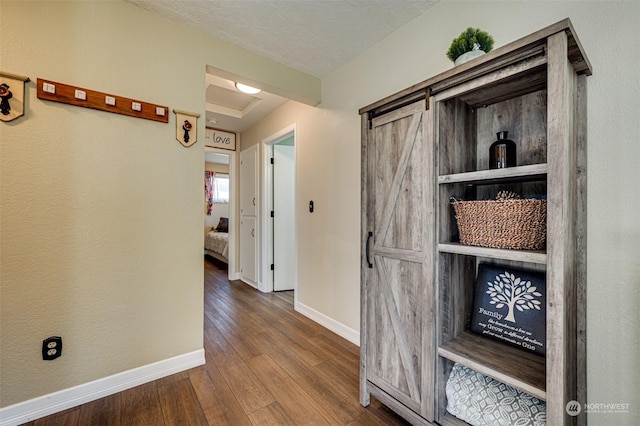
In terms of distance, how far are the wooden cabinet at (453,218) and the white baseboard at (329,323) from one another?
0.84m

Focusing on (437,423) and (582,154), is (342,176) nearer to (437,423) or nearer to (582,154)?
(582,154)

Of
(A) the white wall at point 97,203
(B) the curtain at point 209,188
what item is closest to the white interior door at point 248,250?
(A) the white wall at point 97,203

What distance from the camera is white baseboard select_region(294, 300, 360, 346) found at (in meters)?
2.49

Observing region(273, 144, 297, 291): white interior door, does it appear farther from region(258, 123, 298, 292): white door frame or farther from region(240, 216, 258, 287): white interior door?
region(240, 216, 258, 287): white interior door

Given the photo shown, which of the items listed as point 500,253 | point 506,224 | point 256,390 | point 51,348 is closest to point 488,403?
point 500,253

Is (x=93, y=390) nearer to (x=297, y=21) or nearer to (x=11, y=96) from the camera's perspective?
(x=11, y=96)

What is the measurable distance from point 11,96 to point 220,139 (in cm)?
313

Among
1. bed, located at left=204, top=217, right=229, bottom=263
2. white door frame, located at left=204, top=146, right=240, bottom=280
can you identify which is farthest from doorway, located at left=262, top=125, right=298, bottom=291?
bed, located at left=204, top=217, right=229, bottom=263

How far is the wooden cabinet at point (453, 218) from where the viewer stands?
0.96 meters

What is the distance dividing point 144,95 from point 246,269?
318 centimetres

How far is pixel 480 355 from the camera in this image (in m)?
1.25

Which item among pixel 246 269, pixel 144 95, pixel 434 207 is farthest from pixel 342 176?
pixel 246 269

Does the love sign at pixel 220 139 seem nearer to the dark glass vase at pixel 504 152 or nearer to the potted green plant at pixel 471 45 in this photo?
the potted green plant at pixel 471 45

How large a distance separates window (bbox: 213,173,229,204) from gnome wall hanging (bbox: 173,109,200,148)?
613 cm
